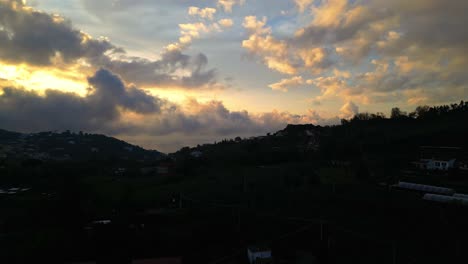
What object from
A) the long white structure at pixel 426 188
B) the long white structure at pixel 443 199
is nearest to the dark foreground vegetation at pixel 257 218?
the long white structure at pixel 443 199

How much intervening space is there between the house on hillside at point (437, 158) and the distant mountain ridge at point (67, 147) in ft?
187

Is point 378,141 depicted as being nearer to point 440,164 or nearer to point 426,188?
point 440,164

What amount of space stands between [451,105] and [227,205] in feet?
168

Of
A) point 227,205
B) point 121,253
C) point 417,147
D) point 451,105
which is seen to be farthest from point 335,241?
point 451,105

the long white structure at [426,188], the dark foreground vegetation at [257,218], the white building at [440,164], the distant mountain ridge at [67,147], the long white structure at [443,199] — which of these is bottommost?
the dark foreground vegetation at [257,218]

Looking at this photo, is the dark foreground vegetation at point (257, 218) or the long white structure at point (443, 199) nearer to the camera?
the dark foreground vegetation at point (257, 218)

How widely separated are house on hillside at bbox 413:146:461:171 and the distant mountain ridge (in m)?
57.1

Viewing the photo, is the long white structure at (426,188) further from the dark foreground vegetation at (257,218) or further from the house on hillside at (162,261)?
the house on hillside at (162,261)

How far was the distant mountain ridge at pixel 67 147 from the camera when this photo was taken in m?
72.1

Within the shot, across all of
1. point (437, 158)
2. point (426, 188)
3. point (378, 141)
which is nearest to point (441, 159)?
point (437, 158)

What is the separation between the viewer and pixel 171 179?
121 feet

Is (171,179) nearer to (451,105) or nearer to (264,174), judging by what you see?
(264,174)

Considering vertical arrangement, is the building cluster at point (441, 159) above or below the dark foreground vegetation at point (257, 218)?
above

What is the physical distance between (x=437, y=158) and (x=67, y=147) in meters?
85.8
